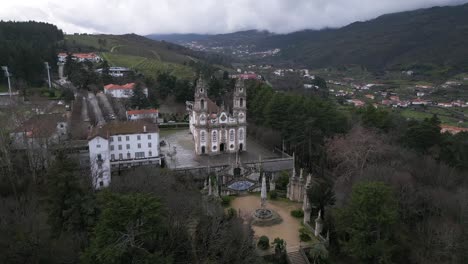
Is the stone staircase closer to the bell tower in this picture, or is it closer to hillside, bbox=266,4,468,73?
the bell tower

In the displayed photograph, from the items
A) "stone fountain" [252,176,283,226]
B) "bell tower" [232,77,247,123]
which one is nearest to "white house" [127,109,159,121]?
"bell tower" [232,77,247,123]

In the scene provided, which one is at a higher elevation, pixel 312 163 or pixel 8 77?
pixel 8 77

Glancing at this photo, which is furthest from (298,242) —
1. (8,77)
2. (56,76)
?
(56,76)

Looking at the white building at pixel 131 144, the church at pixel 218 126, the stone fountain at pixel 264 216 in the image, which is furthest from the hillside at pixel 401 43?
the white building at pixel 131 144

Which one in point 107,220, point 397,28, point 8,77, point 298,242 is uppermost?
point 397,28

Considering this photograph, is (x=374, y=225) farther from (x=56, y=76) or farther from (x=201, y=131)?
(x=56, y=76)

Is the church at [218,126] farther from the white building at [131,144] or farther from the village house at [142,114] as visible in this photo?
the village house at [142,114]
